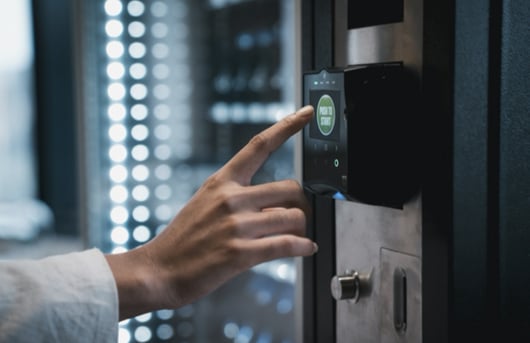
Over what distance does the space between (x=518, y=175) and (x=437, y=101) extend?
0.33ft

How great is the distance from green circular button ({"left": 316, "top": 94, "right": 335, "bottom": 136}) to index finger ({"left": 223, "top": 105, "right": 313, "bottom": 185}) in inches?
0.8

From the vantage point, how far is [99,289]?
27.7 inches

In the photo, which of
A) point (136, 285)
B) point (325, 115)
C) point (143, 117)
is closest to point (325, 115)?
point (325, 115)

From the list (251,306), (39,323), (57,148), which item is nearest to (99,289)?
(39,323)

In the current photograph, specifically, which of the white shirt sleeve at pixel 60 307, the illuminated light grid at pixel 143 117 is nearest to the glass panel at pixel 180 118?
the illuminated light grid at pixel 143 117

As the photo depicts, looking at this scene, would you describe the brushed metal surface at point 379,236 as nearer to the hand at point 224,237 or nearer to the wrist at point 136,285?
the hand at point 224,237

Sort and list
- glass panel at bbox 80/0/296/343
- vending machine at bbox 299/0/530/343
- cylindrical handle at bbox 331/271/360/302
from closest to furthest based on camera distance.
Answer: vending machine at bbox 299/0/530/343 → cylindrical handle at bbox 331/271/360/302 → glass panel at bbox 80/0/296/343

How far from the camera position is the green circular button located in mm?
688

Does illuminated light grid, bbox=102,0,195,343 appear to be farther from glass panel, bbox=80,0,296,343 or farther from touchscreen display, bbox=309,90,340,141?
touchscreen display, bbox=309,90,340,141

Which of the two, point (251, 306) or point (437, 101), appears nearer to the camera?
point (437, 101)

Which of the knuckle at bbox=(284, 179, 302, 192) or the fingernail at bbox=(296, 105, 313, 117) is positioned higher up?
the fingernail at bbox=(296, 105, 313, 117)

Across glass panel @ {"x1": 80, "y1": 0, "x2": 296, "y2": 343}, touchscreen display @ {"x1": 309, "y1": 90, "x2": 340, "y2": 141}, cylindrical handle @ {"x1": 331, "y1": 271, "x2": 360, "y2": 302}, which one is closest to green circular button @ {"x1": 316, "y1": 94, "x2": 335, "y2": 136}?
touchscreen display @ {"x1": 309, "y1": 90, "x2": 340, "y2": 141}

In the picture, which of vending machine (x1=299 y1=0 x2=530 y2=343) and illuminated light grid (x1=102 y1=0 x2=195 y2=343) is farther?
illuminated light grid (x1=102 y1=0 x2=195 y2=343)

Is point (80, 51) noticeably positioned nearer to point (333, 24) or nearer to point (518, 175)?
point (333, 24)
